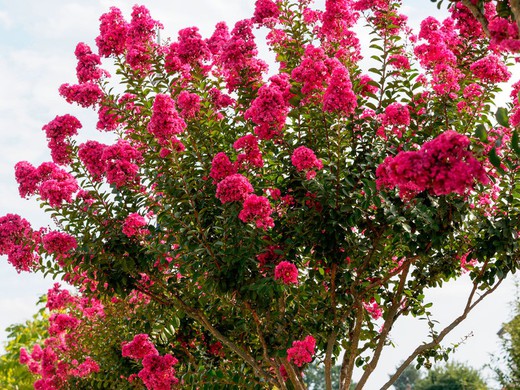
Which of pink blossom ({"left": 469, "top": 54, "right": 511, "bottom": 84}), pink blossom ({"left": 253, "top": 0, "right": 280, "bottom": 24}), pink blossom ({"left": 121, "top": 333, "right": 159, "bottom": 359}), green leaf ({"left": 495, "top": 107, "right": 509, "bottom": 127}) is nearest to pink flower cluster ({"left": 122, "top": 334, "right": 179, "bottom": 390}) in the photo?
pink blossom ({"left": 121, "top": 333, "right": 159, "bottom": 359})

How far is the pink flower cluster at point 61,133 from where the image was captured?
22.8 ft

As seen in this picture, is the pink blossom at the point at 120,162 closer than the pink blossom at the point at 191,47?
Yes

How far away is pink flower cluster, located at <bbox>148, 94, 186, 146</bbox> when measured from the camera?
19.1ft

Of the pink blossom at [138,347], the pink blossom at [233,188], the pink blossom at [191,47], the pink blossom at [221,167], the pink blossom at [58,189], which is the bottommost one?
the pink blossom at [233,188]

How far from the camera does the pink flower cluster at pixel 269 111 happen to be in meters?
5.85

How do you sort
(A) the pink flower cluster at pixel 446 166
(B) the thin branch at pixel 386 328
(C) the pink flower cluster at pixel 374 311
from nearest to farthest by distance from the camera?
(A) the pink flower cluster at pixel 446 166 → (B) the thin branch at pixel 386 328 → (C) the pink flower cluster at pixel 374 311

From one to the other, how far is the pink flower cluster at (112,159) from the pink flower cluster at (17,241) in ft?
3.55

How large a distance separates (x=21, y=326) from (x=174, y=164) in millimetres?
12760

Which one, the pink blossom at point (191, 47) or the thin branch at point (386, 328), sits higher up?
the pink blossom at point (191, 47)

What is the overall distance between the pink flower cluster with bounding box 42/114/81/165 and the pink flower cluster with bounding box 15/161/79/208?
14cm

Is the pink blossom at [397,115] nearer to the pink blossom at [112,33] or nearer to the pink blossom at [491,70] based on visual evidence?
the pink blossom at [491,70]

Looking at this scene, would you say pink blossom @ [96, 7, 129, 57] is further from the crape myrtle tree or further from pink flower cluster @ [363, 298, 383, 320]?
pink flower cluster @ [363, 298, 383, 320]

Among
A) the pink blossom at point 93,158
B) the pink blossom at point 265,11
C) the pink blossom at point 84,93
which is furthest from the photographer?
the pink blossom at point 265,11

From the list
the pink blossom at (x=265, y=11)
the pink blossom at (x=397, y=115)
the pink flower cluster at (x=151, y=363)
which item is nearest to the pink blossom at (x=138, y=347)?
the pink flower cluster at (x=151, y=363)
